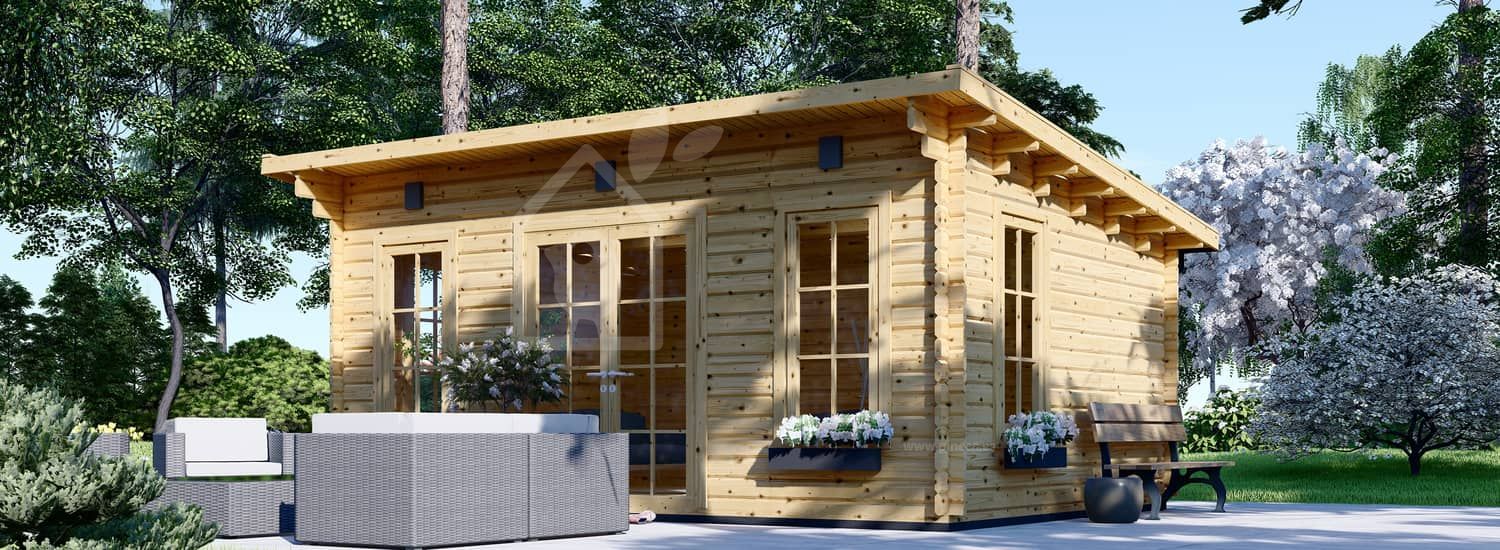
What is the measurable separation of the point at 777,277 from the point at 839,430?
1.04 metres

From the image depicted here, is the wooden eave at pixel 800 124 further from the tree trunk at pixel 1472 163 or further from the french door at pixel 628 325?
the tree trunk at pixel 1472 163

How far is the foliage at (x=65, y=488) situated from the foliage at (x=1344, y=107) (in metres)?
28.6

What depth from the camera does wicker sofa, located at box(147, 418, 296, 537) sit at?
8.72 m

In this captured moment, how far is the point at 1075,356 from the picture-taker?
10438mm

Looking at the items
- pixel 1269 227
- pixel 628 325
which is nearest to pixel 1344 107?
pixel 1269 227

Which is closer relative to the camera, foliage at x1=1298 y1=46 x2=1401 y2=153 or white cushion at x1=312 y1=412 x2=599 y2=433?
white cushion at x1=312 y1=412 x2=599 y2=433

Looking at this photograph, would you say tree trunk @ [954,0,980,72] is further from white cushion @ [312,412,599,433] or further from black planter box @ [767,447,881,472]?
white cushion @ [312,412,599,433]

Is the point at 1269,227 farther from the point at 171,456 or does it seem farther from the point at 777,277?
the point at 171,456

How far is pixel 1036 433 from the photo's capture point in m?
9.42

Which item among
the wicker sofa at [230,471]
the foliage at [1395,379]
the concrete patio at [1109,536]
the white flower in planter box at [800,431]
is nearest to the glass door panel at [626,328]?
the concrete patio at [1109,536]

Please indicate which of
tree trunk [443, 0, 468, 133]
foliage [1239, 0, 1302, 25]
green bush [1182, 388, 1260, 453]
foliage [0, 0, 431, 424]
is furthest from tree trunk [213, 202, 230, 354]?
foliage [1239, 0, 1302, 25]

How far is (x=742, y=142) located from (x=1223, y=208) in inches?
897

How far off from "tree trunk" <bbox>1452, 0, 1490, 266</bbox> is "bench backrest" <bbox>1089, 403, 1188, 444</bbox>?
25.9ft

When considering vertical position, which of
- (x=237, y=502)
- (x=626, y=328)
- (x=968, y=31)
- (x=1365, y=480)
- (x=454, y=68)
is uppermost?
(x=968, y=31)
